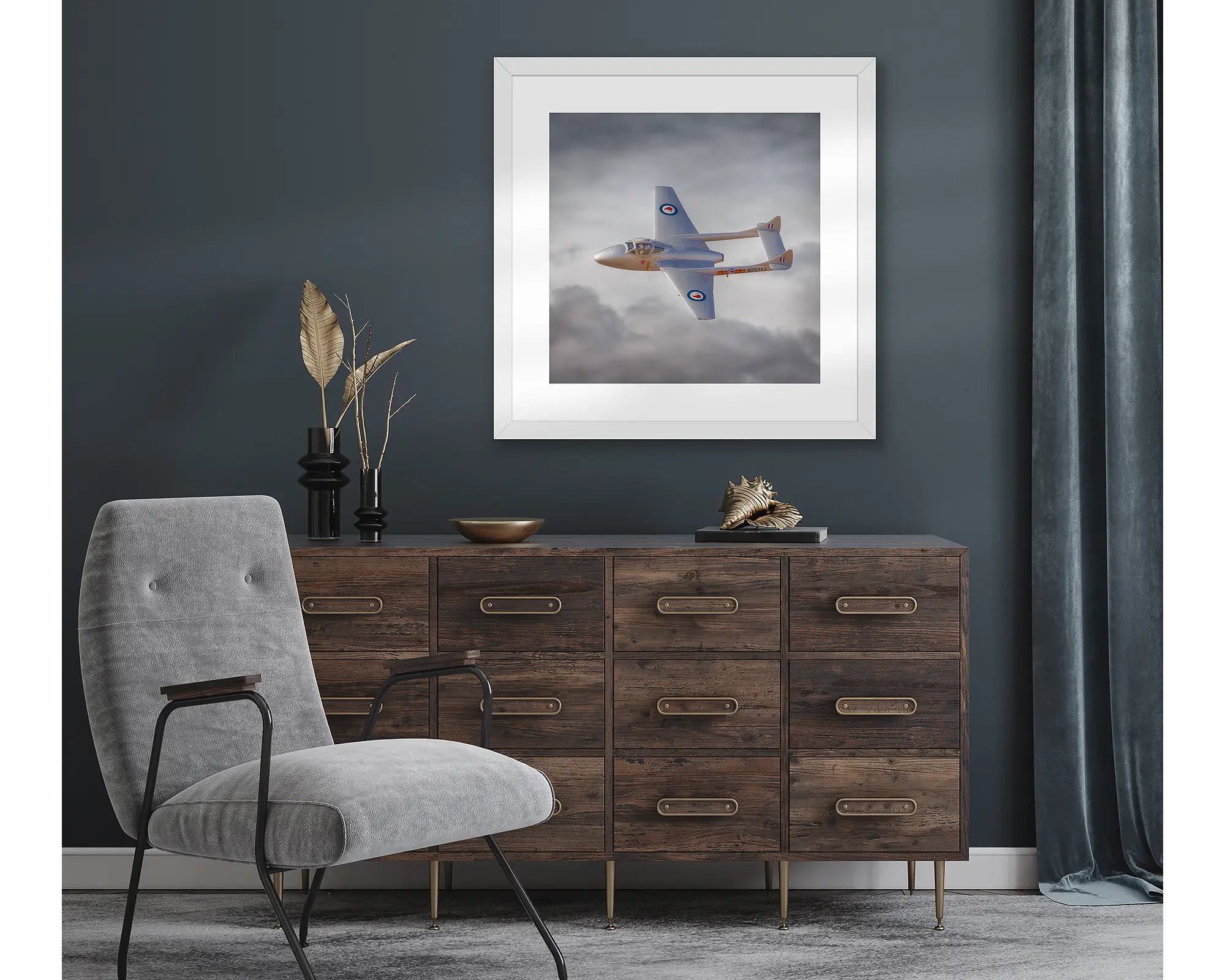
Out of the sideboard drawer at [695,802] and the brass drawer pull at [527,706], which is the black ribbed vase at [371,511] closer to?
the brass drawer pull at [527,706]

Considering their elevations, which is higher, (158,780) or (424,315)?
(424,315)

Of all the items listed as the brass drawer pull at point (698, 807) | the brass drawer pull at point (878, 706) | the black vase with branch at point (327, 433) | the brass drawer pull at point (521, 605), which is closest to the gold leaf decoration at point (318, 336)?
the black vase with branch at point (327, 433)

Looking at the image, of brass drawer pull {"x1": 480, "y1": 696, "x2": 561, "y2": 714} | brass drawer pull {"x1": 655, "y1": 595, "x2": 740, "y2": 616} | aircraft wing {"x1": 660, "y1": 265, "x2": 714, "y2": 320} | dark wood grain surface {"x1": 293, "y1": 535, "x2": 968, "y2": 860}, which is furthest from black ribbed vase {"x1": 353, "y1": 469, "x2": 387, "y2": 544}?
aircraft wing {"x1": 660, "y1": 265, "x2": 714, "y2": 320}

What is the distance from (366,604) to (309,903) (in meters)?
0.68

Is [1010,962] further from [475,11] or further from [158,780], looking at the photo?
[475,11]

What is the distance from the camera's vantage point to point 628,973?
7.45 feet

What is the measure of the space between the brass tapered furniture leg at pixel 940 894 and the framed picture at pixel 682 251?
3.69 ft

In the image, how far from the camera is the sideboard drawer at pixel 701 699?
243 centimetres
